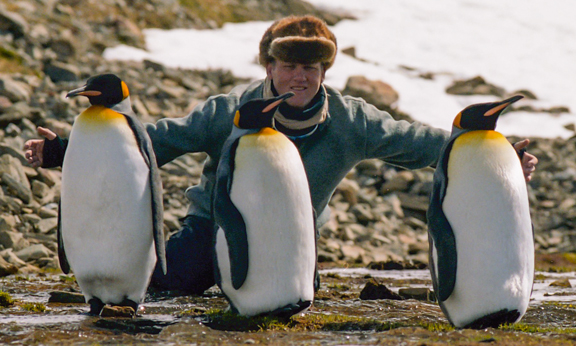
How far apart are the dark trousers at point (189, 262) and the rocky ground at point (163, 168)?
5.13 ft

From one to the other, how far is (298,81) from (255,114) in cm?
87

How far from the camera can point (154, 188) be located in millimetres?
4258

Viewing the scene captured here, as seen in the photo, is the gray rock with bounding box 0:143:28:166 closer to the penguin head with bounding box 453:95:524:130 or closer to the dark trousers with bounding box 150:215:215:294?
the dark trousers with bounding box 150:215:215:294

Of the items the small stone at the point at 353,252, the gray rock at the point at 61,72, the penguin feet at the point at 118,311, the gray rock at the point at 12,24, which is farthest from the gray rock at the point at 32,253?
the gray rock at the point at 12,24

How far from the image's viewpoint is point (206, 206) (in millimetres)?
5371

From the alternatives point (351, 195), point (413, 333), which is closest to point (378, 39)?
point (351, 195)

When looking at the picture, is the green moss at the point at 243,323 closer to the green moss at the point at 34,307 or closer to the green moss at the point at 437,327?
the green moss at the point at 437,327

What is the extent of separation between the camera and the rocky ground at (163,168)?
8102 millimetres

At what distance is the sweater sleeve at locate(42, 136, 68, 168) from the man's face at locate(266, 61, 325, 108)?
1.39 m

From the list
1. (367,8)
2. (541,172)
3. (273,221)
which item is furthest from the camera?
(367,8)

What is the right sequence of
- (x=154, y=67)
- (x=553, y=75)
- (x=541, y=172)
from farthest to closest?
(x=553, y=75), (x=154, y=67), (x=541, y=172)

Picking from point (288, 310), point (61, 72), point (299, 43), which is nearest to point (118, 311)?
A: point (288, 310)

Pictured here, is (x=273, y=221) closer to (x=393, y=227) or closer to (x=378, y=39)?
(x=393, y=227)

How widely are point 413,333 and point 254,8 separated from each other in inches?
876
